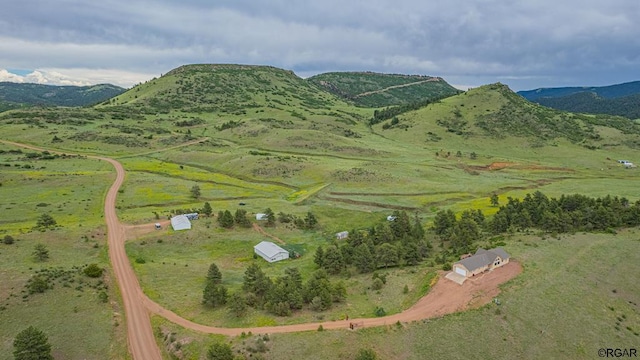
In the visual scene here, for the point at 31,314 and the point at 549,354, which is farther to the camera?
the point at 31,314

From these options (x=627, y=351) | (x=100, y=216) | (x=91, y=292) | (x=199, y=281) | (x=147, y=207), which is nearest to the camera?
(x=627, y=351)

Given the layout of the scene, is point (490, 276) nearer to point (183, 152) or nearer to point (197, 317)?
point (197, 317)

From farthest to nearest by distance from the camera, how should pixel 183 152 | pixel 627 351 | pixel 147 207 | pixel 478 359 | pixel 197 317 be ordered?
pixel 183 152, pixel 147 207, pixel 197 317, pixel 627 351, pixel 478 359

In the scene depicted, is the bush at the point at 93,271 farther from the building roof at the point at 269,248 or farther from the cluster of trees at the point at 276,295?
the building roof at the point at 269,248

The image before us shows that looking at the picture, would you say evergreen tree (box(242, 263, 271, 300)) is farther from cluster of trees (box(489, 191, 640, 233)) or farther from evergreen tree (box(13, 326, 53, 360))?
cluster of trees (box(489, 191, 640, 233))

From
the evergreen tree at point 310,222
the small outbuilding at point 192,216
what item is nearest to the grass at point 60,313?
the small outbuilding at point 192,216

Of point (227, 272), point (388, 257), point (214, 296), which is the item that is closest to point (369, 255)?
point (388, 257)

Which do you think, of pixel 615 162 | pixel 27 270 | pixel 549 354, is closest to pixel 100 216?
pixel 27 270
